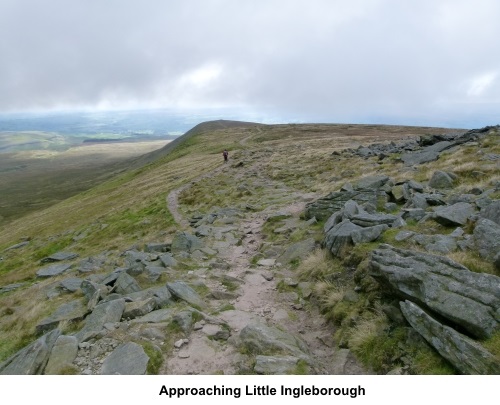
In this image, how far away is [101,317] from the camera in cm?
1237

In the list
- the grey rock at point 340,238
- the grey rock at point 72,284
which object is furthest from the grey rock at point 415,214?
the grey rock at point 72,284

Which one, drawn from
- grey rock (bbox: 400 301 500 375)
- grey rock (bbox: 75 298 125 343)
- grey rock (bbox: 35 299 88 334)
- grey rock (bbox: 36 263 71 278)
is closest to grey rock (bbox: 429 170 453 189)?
grey rock (bbox: 400 301 500 375)

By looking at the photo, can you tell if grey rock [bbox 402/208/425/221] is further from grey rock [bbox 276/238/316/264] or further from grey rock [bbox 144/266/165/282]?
grey rock [bbox 144/266/165/282]

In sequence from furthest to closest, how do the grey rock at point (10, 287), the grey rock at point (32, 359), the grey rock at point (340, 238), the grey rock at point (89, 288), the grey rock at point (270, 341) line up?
the grey rock at point (10, 287) < the grey rock at point (89, 288) < the grey rock at point (340, 238) < the grey rock at point (270, 341) < the grey rock at point (32, 359)

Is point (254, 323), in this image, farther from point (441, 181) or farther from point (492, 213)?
point (441, 181)

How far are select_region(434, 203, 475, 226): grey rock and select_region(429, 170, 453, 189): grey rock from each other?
22.6 feet

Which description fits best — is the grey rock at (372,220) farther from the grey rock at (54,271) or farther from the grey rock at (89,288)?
the grey rock at (54,271)

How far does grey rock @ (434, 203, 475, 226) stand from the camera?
45.6ft

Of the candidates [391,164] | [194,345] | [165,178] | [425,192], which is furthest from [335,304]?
[165,178]

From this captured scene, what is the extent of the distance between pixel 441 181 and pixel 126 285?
19384mm

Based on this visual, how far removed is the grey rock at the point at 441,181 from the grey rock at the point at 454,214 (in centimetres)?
689

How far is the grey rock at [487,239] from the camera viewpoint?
10.6m

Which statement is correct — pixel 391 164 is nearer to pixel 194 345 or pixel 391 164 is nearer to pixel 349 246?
pixel 349 246
